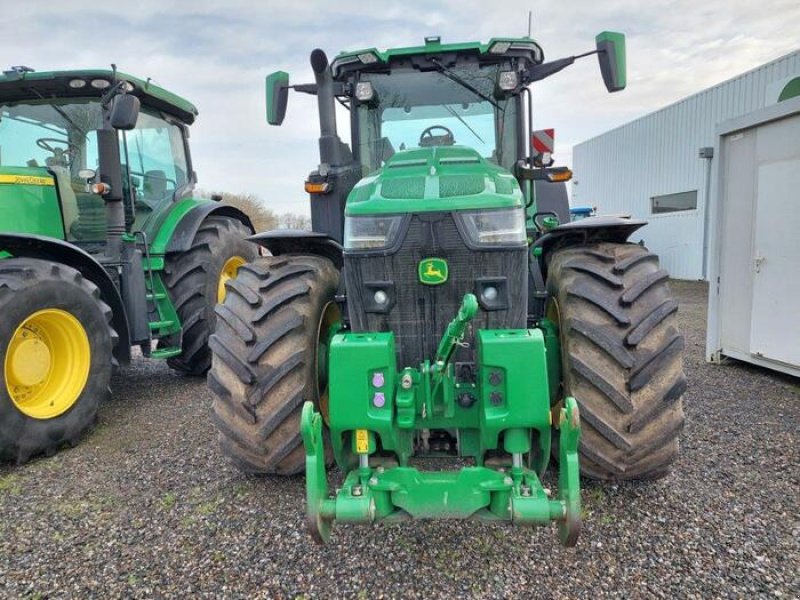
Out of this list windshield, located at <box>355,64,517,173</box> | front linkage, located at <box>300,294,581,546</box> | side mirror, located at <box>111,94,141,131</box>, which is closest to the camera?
front linkage, located at <box>300,294,581,546</box>

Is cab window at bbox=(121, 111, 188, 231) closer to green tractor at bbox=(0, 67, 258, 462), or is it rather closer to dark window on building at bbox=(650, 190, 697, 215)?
green tractor at bbox=(0, 67, 258, 462)

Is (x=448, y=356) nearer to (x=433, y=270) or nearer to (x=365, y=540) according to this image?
(x=433, y=270)

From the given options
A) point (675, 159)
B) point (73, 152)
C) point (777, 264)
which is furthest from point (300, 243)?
point (675, 159)

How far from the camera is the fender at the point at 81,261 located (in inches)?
153

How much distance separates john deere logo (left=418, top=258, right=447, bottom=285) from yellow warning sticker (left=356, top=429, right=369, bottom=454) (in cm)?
73

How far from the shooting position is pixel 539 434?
242cm

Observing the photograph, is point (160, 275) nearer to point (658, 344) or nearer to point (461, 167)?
point (461, 167)

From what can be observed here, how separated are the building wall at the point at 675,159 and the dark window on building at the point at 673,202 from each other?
162mm

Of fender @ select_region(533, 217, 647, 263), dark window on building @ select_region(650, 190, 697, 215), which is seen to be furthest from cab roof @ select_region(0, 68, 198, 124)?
dark window on building @ select_region(650, 190, 697, 215)

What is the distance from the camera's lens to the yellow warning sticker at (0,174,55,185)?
443 centimetres

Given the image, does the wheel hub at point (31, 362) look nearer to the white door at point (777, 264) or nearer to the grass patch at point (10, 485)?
the grass patch at point (10, 485)

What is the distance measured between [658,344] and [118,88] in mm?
4439

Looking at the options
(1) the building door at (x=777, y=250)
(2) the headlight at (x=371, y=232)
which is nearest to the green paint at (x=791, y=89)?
(1) the building door at (x=777, y=250)

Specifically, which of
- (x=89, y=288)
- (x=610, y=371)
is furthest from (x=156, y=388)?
(x=610, y=371)
